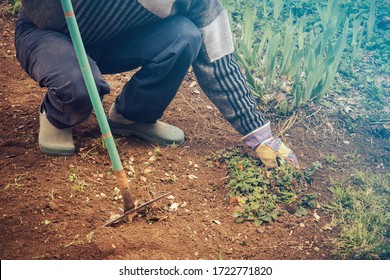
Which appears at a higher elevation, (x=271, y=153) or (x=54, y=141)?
(x=54, y=141)

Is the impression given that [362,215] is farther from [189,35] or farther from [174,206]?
[189,35]

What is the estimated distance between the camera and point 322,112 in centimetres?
262

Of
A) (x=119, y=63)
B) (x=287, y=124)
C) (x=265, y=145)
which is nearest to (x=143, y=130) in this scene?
(x=119, y=63)

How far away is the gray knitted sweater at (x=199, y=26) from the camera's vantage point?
5.66ft

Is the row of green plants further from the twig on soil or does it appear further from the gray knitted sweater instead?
the gray knitted sweater

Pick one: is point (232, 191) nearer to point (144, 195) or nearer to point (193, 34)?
point (144, 195)

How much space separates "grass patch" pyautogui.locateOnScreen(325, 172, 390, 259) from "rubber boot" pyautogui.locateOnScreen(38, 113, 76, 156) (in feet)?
3.65

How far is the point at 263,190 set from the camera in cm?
193

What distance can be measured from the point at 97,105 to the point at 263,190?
0.81m

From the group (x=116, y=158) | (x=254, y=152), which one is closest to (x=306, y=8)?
(x=254, y=152)

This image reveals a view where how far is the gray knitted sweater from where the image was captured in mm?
1727

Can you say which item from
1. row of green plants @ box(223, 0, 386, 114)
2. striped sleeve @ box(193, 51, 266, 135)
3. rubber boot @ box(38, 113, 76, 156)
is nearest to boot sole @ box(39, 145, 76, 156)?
rubber boot @ box(38, 113, 76, 156)

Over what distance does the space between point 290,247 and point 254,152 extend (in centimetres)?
60

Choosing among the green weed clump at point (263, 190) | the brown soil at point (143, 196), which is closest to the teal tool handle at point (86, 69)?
the brown soil at point (143, 196)
